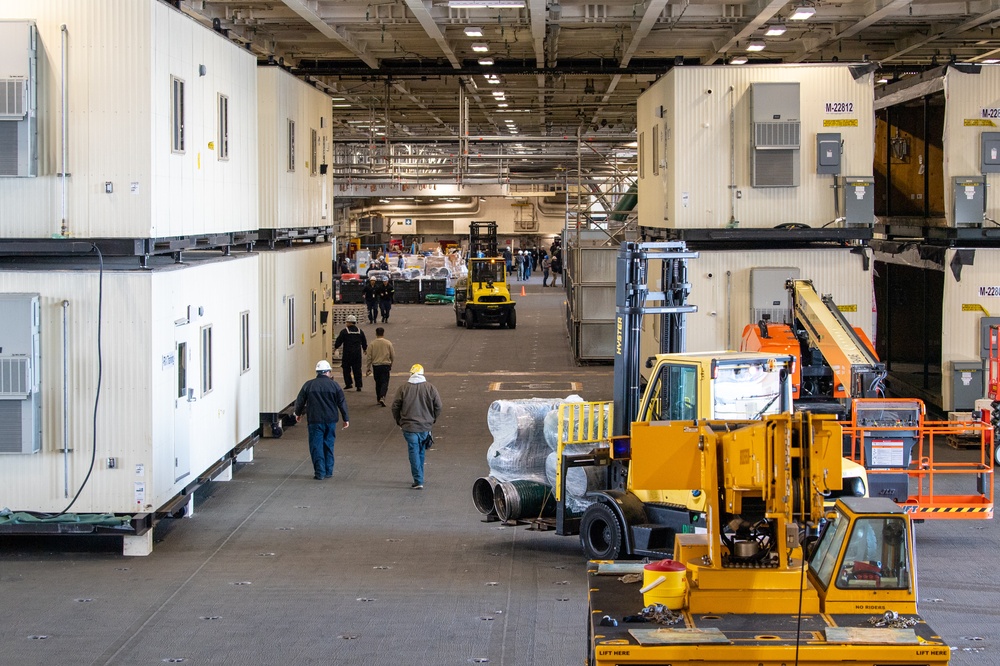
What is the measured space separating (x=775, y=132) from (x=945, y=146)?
3.25 metres

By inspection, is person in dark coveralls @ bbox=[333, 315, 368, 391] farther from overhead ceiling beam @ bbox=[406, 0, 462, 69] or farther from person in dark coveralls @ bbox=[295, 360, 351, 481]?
person in dark coveralls @ bbox=[295, 360, 351, 481]

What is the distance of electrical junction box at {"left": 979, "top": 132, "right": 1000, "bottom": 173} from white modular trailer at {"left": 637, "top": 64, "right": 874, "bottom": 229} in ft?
6.62

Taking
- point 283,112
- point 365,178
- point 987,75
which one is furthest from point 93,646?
point 365,178

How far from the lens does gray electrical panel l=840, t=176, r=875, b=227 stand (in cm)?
1959

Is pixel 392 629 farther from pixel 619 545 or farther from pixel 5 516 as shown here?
pixel 5 516

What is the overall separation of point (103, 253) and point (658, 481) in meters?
6.85

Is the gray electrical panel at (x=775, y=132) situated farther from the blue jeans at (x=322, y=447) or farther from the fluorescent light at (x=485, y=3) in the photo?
the blue jeans at (x=322, y=447)

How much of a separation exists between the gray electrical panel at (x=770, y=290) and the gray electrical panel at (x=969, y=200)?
3060 mm

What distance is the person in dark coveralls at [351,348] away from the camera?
79.3 feet

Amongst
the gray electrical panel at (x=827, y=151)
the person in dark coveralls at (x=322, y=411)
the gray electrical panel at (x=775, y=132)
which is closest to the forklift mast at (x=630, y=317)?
the person in dark coveralls at (x=322, y=411)

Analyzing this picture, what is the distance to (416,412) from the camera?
15789 mm

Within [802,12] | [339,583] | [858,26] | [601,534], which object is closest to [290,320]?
[339,583]

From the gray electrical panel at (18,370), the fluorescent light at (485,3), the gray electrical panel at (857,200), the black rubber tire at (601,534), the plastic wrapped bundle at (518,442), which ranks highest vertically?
the fluorescent light at (485,3)

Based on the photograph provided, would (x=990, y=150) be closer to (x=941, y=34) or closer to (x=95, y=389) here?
(x=941, y=34)
